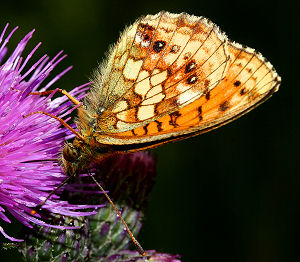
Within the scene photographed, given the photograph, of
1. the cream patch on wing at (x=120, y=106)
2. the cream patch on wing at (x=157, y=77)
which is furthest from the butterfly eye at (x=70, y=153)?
the cream patch on wing at (x=157, y=77)

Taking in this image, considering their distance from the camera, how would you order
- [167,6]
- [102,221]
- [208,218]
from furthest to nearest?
1. [167,6]
2. [208,218]
3. [102,221]

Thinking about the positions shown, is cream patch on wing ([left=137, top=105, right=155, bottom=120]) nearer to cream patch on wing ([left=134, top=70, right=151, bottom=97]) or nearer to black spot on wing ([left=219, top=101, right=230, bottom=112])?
cream patch on wing ([left=134, top=70, right=151, bottom=97])

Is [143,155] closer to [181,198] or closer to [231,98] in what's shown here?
[231,98]

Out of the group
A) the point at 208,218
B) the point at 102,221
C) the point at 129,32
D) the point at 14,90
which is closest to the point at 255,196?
the point at 208,218

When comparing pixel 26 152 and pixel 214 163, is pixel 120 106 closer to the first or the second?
pixel 26 152

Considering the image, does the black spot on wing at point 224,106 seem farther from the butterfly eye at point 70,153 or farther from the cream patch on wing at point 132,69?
the butterfly eye at point 70,153

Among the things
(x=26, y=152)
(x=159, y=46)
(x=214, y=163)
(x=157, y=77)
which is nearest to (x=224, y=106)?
(x=157, y=77)

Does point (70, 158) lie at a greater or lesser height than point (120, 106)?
lesser
